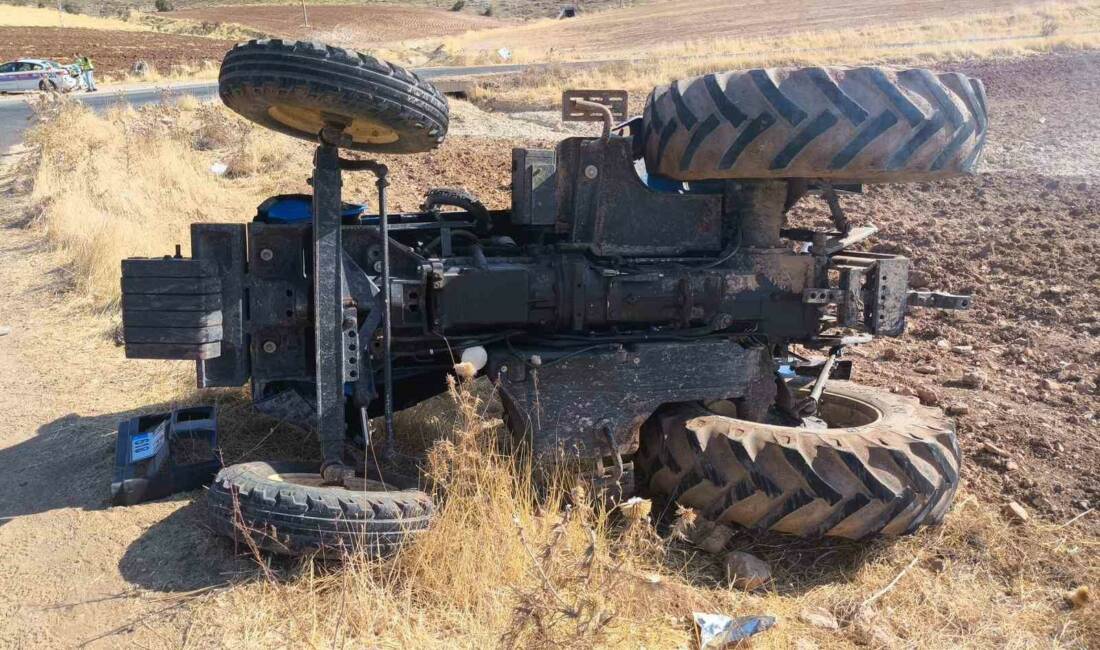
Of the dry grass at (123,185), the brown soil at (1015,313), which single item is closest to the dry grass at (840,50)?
the dry grass at (123,185)

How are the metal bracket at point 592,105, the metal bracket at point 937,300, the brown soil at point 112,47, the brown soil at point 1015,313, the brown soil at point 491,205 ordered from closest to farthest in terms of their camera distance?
the brown soil at point 491,205 → the metal bracket at point 937,300 → the metal bracket at point 592,105 → the brown soil at point 1015,313 → the brown soil at point 112,47

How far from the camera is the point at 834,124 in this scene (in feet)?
12.3

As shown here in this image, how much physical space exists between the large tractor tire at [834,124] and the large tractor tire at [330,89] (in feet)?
Answer: 4.05

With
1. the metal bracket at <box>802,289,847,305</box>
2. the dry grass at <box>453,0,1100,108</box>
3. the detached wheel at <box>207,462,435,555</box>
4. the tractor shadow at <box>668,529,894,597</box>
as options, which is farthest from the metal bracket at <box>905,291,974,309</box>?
the dry grass at <box>453,0,1100,108</box>

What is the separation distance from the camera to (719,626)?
11.1 feet

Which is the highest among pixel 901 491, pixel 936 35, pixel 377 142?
pixel 936 35

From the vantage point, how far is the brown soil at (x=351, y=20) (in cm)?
5922

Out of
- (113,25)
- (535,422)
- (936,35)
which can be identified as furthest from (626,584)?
(113,25)

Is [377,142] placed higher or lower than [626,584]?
higher

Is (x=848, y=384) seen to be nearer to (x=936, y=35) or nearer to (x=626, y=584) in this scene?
(x=626, y=584)

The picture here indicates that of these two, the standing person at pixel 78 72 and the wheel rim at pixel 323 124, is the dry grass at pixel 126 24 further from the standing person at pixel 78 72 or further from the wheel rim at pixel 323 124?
the wheel rim at pixel 323 124

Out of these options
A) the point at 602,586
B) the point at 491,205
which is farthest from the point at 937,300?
the point at 491,205

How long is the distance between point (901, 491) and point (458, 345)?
2.13m

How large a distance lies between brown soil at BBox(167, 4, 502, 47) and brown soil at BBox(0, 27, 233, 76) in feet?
25.9
